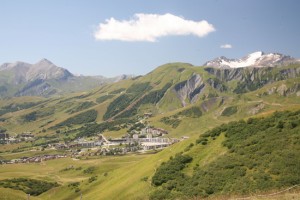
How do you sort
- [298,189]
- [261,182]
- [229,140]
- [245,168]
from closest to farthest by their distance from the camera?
1. [298,189]
2. [261,182]
3. [245,168]
4. [229,140]

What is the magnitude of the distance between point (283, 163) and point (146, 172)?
32.7m

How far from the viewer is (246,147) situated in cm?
6131

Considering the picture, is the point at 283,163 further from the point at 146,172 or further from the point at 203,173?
the point at 146,172

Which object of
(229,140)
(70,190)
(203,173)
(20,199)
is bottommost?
(70,190)

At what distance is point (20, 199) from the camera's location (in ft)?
249

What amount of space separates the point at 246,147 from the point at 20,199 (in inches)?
1983

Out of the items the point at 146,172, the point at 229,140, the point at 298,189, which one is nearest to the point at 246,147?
the point at 229,140

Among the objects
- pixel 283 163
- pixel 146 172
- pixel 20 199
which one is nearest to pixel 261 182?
pixel 283 163

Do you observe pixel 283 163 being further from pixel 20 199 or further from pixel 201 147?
pixel 20 199

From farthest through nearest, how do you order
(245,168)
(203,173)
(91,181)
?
(91,181) < (203,173) < (245,168)

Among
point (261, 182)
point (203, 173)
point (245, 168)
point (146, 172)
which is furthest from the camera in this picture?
point (146, 172)

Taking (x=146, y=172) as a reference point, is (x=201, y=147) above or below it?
above

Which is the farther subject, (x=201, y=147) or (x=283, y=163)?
(x=201, y=147)

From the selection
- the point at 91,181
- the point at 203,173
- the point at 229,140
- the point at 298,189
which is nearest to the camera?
the point at 298,189
